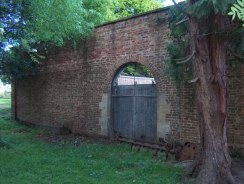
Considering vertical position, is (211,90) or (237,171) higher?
(211,90)

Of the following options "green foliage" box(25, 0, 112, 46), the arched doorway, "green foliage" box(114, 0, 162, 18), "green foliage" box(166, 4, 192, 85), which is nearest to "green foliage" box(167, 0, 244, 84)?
"green foliage" box(166, 4, 192, 85)

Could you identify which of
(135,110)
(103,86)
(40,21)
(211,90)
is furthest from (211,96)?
(103,86)

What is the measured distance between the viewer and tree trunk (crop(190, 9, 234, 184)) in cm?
702

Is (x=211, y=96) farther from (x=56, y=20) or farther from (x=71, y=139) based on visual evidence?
(x=71, y=139)

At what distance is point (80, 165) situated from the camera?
9.23 meters

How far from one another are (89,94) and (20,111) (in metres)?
7.16

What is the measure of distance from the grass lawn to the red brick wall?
144 centimetres

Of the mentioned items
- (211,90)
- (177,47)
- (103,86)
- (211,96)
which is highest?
(177,47)

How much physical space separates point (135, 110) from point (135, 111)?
0.11 feet

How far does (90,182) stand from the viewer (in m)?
7.60

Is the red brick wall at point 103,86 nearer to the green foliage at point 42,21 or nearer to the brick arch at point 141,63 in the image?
the brick arch at point 141,63

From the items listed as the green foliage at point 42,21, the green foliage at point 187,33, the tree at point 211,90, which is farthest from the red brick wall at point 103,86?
the tree at point 211,90

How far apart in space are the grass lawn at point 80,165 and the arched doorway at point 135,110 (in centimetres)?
84

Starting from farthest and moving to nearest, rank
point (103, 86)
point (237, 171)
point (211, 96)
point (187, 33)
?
point (103, 86)
point (187, 33)
point (237, 171)
point (211, 96)
